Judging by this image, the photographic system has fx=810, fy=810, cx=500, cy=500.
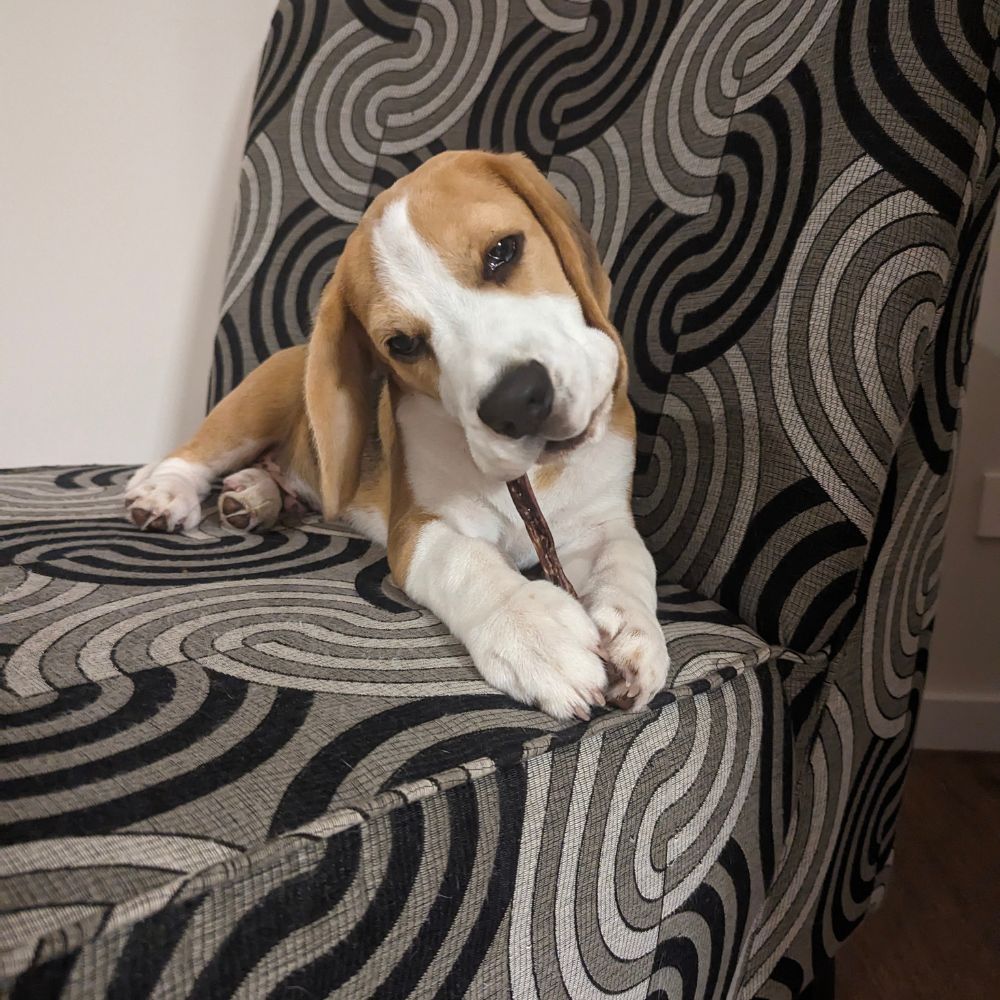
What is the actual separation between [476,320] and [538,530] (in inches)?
9.5

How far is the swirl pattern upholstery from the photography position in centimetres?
49

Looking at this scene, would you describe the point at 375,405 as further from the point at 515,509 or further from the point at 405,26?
the point at 405,26

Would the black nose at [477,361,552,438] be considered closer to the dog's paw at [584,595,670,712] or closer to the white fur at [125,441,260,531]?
the dog's paw at [584,595,670,712]

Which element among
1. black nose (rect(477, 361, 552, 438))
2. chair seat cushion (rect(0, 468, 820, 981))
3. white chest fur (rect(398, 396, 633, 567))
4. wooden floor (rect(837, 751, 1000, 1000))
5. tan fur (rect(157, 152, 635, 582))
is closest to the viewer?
chair seat cushion (rect(0, 468, 820, 981))

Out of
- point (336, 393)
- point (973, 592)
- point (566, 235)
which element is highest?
point (566, 235)

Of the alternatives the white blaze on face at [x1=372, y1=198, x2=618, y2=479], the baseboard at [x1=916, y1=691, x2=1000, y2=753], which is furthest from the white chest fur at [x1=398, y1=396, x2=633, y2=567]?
the baseboard at [x1=916, y1=691, x2=1000, y2=753]

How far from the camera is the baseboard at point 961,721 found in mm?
1685

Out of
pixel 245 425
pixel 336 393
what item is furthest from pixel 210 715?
pixel 245 425

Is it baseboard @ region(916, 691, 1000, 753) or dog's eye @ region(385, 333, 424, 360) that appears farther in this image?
baseboard @ region(916, 691, 1000, 753)

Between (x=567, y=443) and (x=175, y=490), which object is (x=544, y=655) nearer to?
(x=567, y=443)

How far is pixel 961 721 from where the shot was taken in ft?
5.55

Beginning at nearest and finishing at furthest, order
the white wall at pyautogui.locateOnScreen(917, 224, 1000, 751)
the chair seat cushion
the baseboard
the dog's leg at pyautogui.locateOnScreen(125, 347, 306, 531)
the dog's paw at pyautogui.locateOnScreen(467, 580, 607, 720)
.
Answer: the chair seat cushion
the dog's paw at pyautogui.locateOnScreen(467, 580, 607, 720)
the dog's leg at pyautogui.locateOnScreen(125, 347, 306, 531)
the white wall at pyautogui.locateOnScreen(917, 224, 1000, 751)
the baseboard

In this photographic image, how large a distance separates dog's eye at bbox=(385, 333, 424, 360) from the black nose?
157 mm

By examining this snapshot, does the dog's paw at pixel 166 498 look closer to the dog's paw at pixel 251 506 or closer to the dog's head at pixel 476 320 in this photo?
the dog's paw at pixel 251 506
